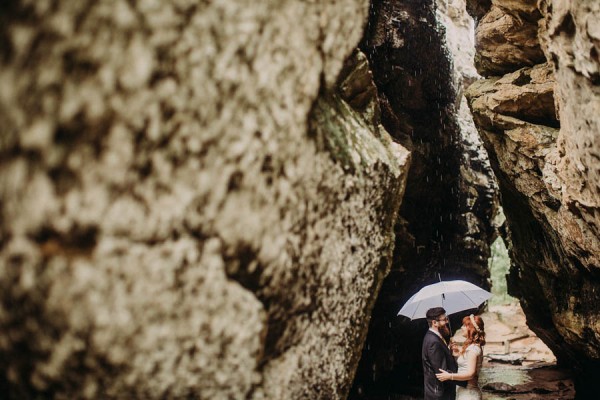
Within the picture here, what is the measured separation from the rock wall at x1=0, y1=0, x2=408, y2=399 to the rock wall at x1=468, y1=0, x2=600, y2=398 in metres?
2.85

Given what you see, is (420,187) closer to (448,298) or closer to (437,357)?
(448,298)

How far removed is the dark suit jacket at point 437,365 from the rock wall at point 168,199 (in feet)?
9.82

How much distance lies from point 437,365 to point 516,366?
527 inches

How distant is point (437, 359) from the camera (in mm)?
5023

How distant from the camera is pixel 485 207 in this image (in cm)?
1617

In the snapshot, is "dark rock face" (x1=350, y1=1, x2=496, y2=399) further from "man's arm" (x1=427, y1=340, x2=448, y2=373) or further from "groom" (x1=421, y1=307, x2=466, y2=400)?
"man's arm" (x1=427, y1=340, x2=448, y2=373)

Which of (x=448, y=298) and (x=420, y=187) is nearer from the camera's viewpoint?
(x=448, y=298)

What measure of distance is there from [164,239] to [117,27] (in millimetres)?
810

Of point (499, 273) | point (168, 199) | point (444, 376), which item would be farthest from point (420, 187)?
point (499, 273)

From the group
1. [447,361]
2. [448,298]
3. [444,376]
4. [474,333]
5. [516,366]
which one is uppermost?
[448,298]

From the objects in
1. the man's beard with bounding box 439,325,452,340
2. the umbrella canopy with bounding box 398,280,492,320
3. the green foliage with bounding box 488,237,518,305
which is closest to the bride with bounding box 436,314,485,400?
the man's beard with bounding box 439,325,452,340

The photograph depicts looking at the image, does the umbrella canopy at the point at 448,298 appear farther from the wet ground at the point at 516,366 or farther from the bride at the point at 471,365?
the wet ground at the point at 516,366

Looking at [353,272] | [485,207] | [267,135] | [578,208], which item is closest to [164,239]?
[267,135]

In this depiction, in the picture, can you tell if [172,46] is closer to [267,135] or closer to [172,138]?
[172,138]
